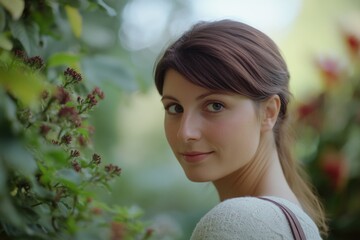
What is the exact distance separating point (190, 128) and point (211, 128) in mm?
49

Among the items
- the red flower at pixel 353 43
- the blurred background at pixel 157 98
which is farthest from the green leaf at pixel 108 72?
the red flower at pixel 353 43

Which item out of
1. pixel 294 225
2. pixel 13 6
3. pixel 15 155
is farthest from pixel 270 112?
pixel 15 155

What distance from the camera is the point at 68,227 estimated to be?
1.06 m

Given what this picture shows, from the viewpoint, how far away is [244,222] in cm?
122

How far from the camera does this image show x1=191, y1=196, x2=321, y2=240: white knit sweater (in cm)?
121

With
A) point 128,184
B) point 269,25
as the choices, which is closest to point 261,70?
point 128,184

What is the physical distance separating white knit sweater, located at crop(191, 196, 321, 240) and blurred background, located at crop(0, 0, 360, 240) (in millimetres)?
253

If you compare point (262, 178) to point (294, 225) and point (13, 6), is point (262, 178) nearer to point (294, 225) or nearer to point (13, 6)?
point (294, 225)

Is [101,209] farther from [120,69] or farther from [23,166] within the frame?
[23,166]

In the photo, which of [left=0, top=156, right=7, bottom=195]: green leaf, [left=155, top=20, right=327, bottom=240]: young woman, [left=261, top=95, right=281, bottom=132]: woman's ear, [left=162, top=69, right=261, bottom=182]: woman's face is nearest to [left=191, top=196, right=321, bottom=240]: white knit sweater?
[left=155, top=20, right=327, bottom=240]: young woman

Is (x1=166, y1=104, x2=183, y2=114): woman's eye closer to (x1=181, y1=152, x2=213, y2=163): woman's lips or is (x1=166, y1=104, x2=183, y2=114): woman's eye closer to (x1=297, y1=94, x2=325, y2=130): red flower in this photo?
(x1=181, y1=152, x2=213, y2=163): woman's lips

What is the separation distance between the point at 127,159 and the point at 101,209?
3.54 meters

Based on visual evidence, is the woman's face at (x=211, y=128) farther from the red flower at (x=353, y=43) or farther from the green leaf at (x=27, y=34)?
the red flower at (x=353, y=43)

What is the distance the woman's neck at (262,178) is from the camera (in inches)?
59.8
